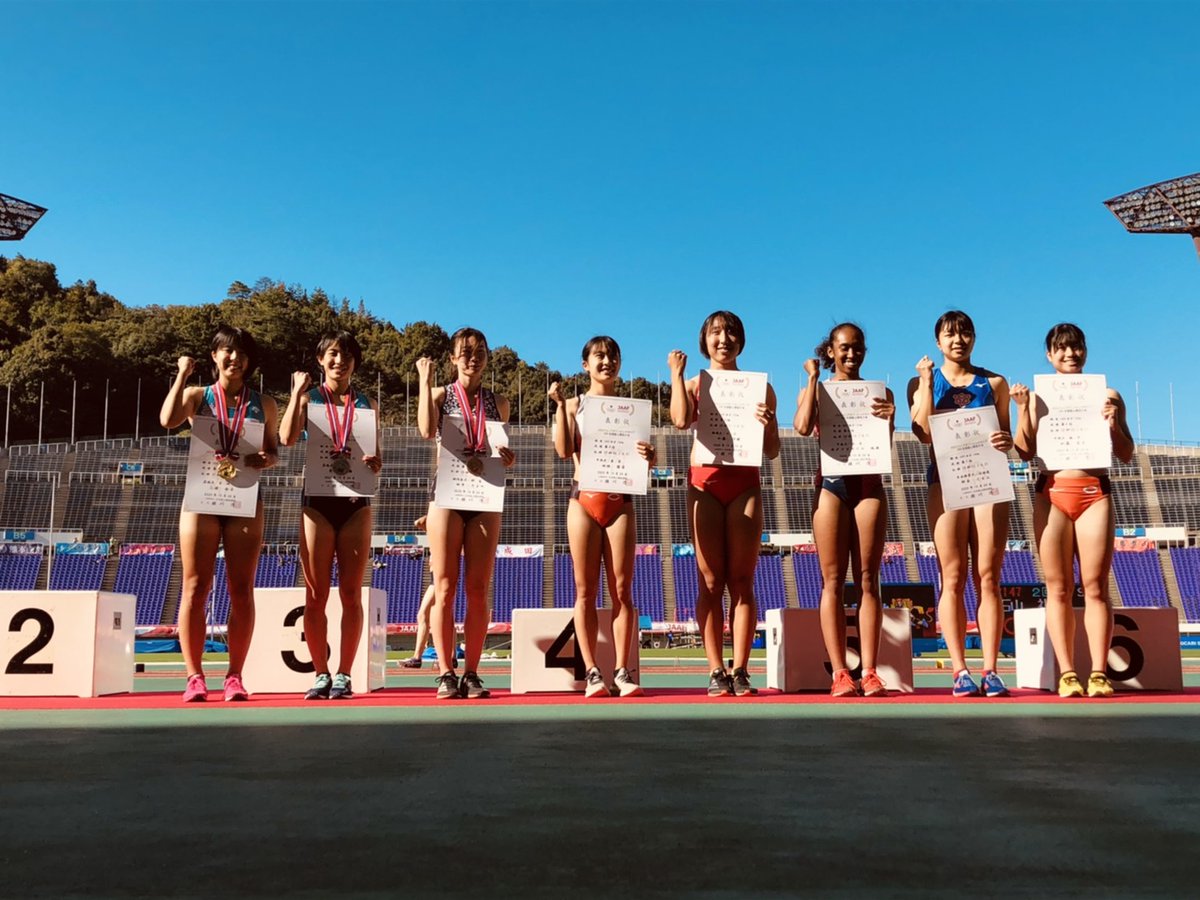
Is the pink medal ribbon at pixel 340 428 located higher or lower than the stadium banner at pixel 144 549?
lower

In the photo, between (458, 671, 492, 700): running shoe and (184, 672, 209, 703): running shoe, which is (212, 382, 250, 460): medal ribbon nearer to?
(184, 672, 209, 703): running shoe

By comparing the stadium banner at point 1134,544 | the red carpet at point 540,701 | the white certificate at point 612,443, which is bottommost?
the red carpet at point 540,701

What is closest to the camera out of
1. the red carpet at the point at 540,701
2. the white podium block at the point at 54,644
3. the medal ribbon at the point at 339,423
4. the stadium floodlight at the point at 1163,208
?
the red carpet at the point at 540,701

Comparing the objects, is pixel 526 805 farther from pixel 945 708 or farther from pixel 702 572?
pixel 702 572

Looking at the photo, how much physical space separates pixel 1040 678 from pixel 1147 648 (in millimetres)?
624

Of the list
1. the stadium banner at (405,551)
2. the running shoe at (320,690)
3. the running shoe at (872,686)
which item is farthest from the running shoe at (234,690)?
the stadium banner at (405,551)

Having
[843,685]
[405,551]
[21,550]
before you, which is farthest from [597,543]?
[21,550]

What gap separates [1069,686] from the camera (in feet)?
17.8

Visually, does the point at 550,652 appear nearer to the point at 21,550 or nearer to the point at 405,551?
the point at 405,551

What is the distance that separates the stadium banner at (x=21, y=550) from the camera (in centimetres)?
3856

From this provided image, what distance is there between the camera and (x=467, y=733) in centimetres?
367

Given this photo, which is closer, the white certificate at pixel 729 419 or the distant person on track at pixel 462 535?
the distant person on track at pixel 462 535

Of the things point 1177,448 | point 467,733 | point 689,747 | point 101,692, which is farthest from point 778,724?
point 1177,448

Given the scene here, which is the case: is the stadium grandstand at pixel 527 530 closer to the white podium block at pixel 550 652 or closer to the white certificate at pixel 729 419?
the white podium block at pixel 550 652
